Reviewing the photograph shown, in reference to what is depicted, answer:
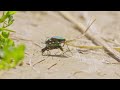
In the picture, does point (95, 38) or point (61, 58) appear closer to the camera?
point (61, 58)

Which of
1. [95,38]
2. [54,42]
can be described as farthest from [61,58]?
[95,38]

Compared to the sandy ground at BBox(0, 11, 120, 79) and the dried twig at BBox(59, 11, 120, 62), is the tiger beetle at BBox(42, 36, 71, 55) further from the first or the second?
the dried twig at BBox(59, 11, 120, 62)

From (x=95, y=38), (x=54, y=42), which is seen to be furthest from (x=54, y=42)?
(x=95, y=38)

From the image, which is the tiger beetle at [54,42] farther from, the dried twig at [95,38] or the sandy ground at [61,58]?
the dried twig at [95,38]

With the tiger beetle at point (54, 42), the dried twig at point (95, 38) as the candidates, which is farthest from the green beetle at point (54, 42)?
the dried twig at point (95, 38)

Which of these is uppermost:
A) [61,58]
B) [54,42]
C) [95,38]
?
[95,38]

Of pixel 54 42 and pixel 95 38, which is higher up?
pixel 95 38

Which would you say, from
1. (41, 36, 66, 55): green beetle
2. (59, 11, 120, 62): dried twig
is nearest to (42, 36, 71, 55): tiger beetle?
(41, 36, 66, 55): green beetle

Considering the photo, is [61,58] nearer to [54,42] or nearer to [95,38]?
[54,42]

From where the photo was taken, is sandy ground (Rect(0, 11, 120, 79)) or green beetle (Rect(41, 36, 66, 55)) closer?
sandy ground (Rect(0, 11, 120, 79))
